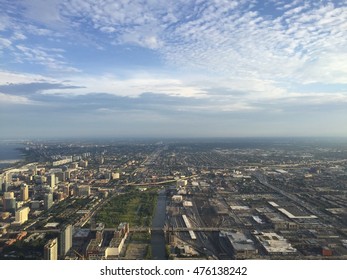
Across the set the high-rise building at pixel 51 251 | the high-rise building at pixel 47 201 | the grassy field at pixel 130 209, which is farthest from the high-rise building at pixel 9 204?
the high-rise building at pixel 51 251

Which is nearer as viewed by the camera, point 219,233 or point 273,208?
point 219,233

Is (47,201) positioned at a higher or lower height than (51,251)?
lower

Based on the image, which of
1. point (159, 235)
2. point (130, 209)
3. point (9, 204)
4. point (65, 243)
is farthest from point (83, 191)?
point (65, 243)

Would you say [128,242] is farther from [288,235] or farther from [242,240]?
[288,235]

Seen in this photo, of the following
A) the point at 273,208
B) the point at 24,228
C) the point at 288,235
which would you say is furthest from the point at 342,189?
the point at 24,228

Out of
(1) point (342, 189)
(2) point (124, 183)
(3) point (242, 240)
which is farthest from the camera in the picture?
(2) point (124, 183)

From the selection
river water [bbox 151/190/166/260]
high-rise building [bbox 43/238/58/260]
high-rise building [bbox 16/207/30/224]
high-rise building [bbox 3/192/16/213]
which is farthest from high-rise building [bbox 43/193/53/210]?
high-rise building [bbox 43/238/58/260]

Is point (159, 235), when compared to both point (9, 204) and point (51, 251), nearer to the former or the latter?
point (51, 251)

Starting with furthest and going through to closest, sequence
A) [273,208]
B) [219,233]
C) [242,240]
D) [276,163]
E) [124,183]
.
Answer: [276,163], [124,183], [273,208], [219,233], [242,240]
